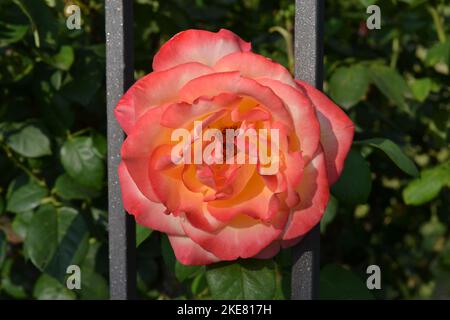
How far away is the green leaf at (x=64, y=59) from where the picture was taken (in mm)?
1360

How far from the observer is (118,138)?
958 mm

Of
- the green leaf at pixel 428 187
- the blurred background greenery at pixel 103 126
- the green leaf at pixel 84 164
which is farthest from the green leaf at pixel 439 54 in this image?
the green leaf at pixel 84 164

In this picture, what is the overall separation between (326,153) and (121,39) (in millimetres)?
321

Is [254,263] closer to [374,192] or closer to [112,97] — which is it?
[112,97]

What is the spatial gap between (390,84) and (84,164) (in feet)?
2.24

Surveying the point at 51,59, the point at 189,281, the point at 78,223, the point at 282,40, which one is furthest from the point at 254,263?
the point at 282,40

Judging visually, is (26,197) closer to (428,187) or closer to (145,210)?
(145,210)

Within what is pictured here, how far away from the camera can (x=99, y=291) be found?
Result: 147cm

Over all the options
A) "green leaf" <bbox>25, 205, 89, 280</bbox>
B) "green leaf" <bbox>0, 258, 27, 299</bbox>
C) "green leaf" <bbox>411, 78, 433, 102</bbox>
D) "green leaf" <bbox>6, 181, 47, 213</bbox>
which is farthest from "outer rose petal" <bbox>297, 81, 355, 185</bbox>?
"green leaf" <bbox>0, 258, 27, 299</bbox>

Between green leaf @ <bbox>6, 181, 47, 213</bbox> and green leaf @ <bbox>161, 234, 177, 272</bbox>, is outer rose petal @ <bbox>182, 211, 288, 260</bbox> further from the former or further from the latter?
green leaf @ <bbox>6, 181, 47, 213</bbox>

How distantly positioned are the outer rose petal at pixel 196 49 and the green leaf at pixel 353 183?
26cm

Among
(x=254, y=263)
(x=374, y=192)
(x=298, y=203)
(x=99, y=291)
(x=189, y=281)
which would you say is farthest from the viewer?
(x=374, y=192)

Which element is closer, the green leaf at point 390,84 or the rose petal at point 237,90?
the rose petal at point 237,90

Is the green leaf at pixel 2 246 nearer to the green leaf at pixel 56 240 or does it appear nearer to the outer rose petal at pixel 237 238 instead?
the green leaf at pixel 56 240
